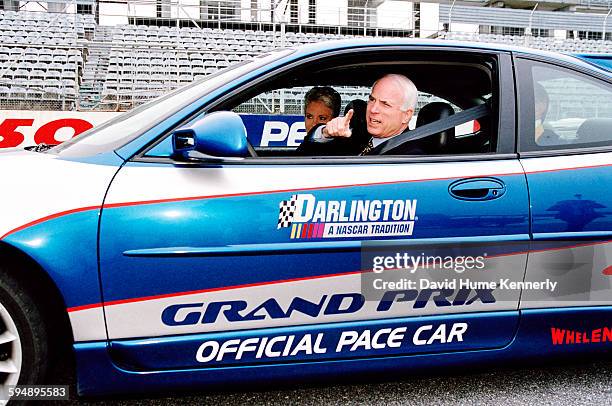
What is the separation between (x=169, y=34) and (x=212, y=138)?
13.4 meters

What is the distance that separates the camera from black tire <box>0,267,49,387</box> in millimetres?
1712

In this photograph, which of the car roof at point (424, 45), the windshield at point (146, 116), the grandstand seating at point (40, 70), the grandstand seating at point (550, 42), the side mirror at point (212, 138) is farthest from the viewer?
the grandstand seating at point (550, 42)

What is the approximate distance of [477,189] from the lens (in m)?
2.03

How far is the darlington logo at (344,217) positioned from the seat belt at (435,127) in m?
0.38

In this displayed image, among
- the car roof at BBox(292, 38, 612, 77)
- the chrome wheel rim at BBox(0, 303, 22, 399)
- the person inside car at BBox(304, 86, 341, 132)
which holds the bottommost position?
the chrome wheel rim at BBox(0, 303, 22, 399)

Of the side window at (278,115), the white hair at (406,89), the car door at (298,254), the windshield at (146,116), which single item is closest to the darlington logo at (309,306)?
the car door at (298,254)

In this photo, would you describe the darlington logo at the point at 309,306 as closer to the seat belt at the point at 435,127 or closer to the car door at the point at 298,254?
the car door at the point at 298,254

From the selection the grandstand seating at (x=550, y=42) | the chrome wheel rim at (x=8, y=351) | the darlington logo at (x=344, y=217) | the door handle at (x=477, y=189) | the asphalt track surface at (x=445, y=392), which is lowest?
the asphalt track surface at (x=445, y=392)

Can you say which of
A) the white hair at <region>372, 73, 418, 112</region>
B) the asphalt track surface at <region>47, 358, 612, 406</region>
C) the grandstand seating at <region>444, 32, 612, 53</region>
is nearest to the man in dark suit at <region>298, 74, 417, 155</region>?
the white hair at <region>372, 73, 418, 112</region>

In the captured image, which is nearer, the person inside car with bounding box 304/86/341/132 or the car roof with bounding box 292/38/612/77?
the car roof with bounding box 292/38/612/77

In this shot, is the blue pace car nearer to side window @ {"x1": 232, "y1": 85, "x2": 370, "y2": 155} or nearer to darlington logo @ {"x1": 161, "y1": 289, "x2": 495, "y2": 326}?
darlington logo @ {"x1": 161, "y1": 289, "x2": 495, "y2": 326}

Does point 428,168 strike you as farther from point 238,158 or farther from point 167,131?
point 167,131

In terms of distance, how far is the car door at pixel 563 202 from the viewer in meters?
2.06

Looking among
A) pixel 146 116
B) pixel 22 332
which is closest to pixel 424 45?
pixel 146 116
